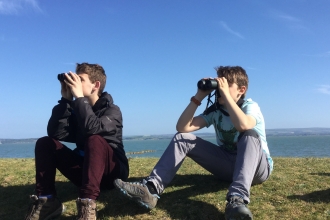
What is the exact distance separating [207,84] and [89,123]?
1.47m

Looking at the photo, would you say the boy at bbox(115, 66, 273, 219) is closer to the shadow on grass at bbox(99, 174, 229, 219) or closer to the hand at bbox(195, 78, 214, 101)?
the hand at bbox(195, 78, 214, 101)

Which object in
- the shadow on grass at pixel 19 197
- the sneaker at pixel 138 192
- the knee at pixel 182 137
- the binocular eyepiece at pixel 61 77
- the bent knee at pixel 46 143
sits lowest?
the shadow on grass at pixel 19 197

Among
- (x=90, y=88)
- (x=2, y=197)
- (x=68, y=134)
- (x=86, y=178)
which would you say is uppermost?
(x=90, y=88)

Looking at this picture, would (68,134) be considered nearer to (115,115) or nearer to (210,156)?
(115,115)

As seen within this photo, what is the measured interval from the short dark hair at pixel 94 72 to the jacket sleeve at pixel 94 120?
0.55 meters

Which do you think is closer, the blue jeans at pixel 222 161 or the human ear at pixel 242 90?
the blue jeans at pixel 222 161

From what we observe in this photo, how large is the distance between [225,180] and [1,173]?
4733 millimetres

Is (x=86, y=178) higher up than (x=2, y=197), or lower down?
higher up

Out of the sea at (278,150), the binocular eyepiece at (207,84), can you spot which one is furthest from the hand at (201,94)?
the sea at (278,150)

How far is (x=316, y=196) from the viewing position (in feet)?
12.4

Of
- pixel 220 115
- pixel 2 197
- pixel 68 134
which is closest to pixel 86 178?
pixel 68 134

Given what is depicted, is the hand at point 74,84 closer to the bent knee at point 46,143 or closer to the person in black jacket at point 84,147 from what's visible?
the person in black jacket at point 84,147

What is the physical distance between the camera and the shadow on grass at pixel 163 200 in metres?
3.42

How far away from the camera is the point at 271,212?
10.9 ft
